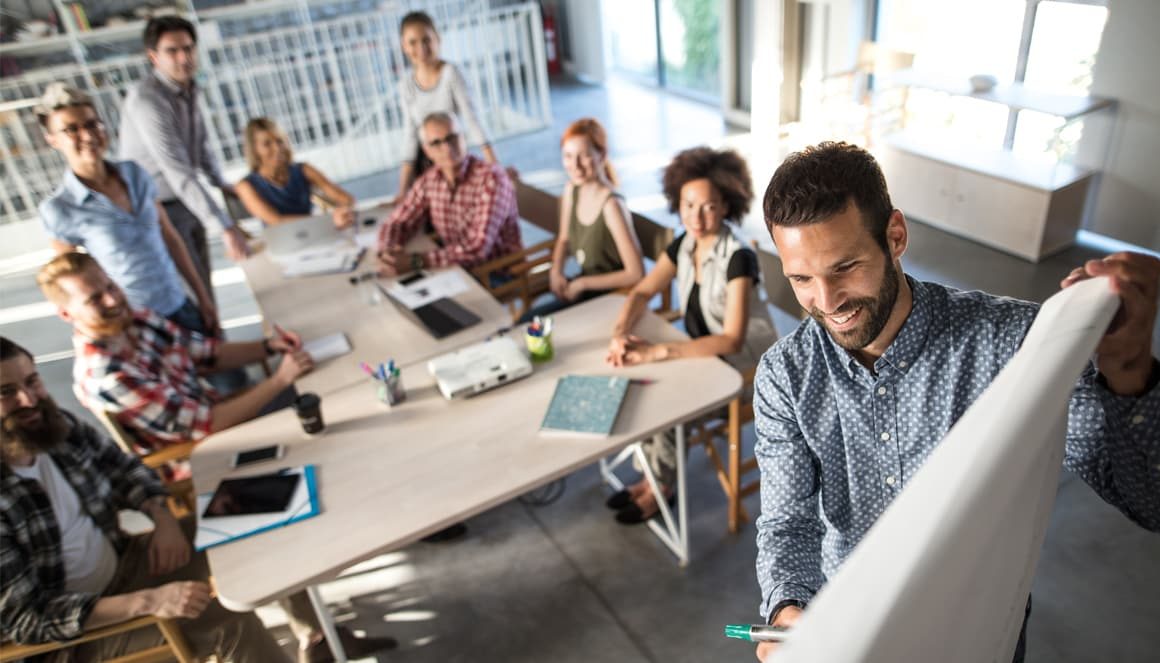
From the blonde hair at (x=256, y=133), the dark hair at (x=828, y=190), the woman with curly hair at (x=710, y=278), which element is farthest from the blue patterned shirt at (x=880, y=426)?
the blonde hair at (x=256, y=133)

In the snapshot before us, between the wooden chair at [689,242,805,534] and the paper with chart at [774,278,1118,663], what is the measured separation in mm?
1910

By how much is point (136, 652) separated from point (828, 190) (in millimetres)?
1993

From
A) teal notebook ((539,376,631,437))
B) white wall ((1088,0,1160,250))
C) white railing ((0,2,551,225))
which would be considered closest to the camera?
teal notebook ((539,376,631,437))

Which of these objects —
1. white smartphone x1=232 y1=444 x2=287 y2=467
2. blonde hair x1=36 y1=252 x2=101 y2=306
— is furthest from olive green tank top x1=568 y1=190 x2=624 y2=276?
blonde hair x1=36 y1=252 x2=101 y2=306

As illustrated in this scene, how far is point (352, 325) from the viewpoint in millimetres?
2893

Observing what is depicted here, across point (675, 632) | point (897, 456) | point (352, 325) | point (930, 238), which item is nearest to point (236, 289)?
point (352, 325)

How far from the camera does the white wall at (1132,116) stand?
3840 mm

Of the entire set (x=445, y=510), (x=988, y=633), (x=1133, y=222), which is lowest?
(x=1133, y=222)

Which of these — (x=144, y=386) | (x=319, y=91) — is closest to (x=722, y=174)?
(x=144, y=386)

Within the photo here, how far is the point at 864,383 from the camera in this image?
122 cm

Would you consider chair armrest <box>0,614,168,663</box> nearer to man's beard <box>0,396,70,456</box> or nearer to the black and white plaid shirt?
the black and white plaid shirt

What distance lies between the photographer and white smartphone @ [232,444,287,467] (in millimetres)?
2236

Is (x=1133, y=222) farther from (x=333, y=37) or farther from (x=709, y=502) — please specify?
(x=333, y=37)

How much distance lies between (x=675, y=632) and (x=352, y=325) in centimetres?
159
